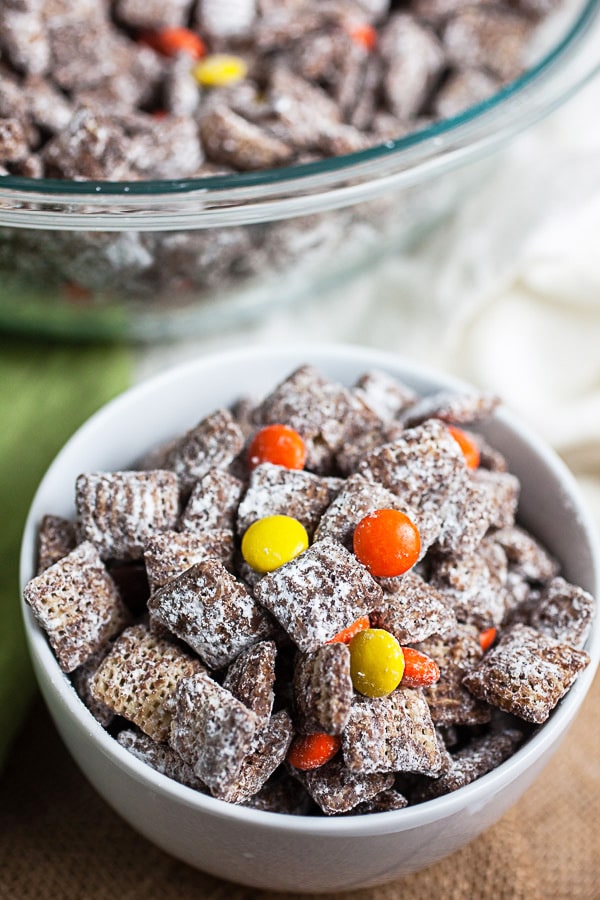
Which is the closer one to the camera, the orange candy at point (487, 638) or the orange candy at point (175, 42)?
the orange candy at point (487, 638)

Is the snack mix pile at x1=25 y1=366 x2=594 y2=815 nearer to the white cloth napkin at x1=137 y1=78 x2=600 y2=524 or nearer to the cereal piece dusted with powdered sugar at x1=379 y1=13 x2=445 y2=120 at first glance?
the white cloth napkin at x1=137 y1=78 x2=600 y2=524

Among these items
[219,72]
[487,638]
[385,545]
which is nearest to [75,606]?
[385,545]

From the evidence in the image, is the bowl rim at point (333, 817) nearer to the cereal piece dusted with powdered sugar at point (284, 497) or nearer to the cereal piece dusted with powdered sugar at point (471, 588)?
the cereal piece dusted with powdered sugar at point (471, 588)

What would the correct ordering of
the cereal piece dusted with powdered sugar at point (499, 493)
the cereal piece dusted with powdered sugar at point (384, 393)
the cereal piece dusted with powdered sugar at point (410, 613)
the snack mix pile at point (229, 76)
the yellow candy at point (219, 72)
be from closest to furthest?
the cereal piece dusted with powdered sugar at point (410, 613) → the cereal piece dusted with powdered sugar at point (499, 493) → the cereal piece dusted with powdered sugar at point (384, 393) → the snack mix pile at point (229, 76) → the yellow candy at point (219, 72)

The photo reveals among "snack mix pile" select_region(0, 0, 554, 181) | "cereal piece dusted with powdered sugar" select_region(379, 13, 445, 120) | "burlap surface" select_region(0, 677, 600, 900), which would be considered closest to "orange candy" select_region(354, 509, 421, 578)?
"burlap surface" select_region(0, 677, 600, 900)

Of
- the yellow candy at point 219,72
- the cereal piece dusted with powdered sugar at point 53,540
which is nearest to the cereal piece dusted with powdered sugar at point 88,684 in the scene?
the cereal piece dusted with powdered sugar at point 53,540

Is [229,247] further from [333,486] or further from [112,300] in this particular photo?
[333,486]
